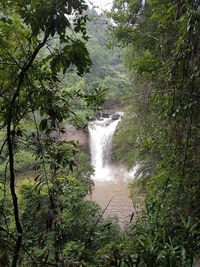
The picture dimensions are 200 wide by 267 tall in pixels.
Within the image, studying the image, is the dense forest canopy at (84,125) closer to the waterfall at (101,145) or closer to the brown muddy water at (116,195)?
the brown muddy water at (116,195)

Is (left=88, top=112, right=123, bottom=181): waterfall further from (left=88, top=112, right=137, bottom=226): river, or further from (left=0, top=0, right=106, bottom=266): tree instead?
(left=0, top=0, right=106, bottom=266): tree

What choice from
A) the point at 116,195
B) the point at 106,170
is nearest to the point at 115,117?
the point at 106,170

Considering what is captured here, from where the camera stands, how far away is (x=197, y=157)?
2.12 meters

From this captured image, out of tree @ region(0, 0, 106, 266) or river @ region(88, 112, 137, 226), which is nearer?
tree @ region(0, 0, 106, 266)

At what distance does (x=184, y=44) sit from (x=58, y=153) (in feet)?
5.63

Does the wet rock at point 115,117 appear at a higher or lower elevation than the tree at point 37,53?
higher

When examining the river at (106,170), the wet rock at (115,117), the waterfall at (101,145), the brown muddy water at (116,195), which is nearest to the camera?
the brown muddy water at (116,195)

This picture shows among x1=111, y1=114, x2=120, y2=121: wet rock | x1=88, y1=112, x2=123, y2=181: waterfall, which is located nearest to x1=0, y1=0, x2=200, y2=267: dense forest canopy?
x1=88, y1=112, x2=123, y2=181: waterfall

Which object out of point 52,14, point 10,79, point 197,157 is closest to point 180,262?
point 197,157

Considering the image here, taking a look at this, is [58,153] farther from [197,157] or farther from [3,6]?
[197,157]

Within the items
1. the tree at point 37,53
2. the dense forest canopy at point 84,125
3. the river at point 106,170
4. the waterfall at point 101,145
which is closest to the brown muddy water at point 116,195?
the river at point 106,170

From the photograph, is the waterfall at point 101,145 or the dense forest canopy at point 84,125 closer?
the dense forest canopy at point 84,125

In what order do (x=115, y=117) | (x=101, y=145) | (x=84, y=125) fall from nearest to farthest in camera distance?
(x=84, y=125), (x=101, y=145), (x=115, y=117)

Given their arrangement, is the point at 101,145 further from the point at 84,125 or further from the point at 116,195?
the point at 84,125
